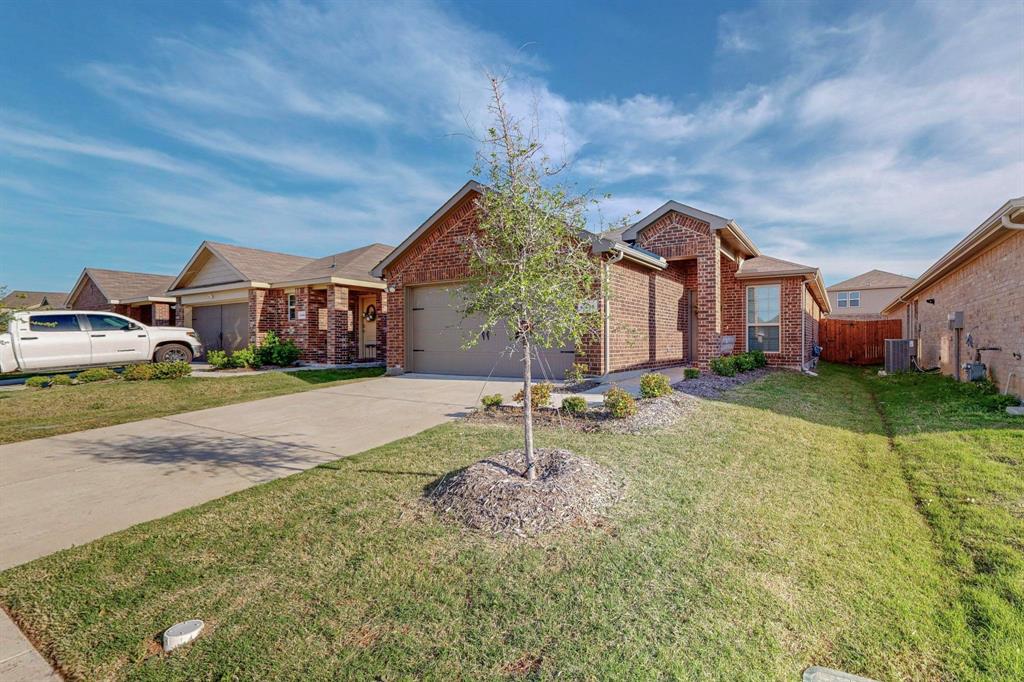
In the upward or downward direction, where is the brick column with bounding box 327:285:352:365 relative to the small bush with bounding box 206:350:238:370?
upward

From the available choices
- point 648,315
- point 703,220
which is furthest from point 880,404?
point 703,220

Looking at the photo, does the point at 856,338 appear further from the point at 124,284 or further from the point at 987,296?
the point at 124,284

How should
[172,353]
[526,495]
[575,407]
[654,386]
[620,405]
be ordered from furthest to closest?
1. [172,353]
2. [654,386]
3. [575,407]
4. [620,405]
5. [526,495]

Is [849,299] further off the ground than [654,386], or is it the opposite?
[849,299]

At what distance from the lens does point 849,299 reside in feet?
116

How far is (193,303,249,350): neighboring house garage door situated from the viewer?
Answer: 1755 cm

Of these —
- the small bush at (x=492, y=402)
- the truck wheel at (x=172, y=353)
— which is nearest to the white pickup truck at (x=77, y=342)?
the truck wheel at (x=172, y=353)

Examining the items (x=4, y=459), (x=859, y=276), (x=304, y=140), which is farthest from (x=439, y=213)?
(x=859, y=276)

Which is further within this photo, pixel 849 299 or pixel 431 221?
pixel 849 299

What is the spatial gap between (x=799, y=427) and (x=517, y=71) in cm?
585

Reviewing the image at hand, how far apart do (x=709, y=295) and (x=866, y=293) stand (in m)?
30.6

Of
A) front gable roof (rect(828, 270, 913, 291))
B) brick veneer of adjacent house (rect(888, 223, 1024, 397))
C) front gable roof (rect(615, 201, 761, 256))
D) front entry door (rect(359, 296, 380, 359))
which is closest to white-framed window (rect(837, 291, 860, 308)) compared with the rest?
front gable roof (rect(828, 270, 913, 291))

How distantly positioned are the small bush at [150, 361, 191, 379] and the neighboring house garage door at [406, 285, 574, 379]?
5443 millimetres

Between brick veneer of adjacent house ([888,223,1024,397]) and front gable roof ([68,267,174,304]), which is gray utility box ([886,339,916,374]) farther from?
front gable roof ([68,267,174,304])
